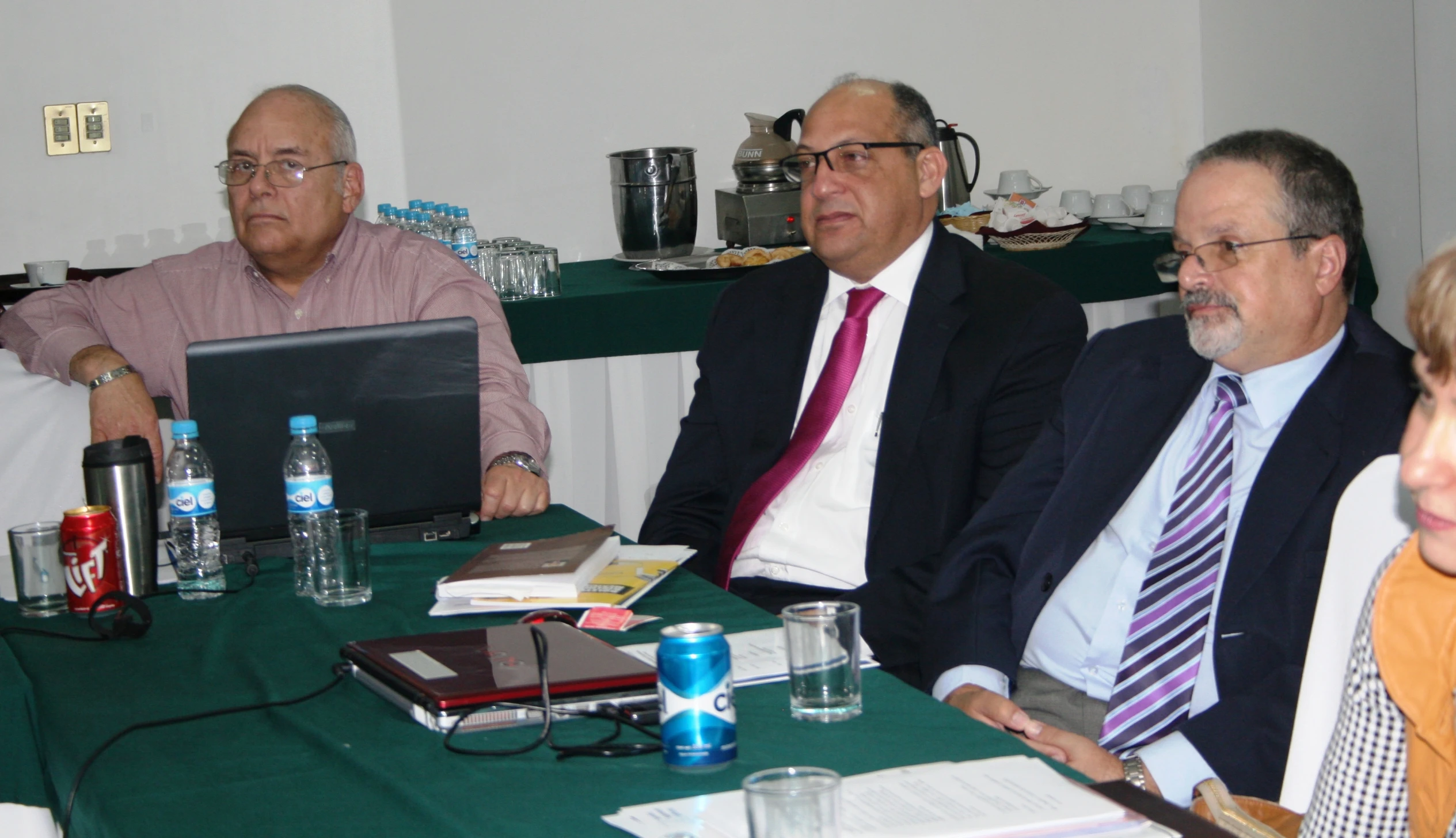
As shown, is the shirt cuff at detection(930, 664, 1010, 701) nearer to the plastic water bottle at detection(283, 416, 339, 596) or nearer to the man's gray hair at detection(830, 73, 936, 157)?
the plastic water bottle at detection(283, 416, 339, 596)

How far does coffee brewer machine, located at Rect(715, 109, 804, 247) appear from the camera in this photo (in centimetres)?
405

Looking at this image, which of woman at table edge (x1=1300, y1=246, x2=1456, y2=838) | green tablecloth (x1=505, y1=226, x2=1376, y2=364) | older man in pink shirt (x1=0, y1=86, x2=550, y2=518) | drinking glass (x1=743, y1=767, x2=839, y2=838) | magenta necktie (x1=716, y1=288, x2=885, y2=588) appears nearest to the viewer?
drinking glass (x1=743, y1=767, x2=839, y2=838)

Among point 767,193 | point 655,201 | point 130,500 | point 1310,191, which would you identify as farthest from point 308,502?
point 767,193

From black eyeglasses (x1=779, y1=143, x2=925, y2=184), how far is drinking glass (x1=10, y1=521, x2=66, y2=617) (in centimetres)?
136

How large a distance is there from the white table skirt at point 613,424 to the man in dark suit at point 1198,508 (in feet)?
5.39

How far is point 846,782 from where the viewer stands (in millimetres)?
1087

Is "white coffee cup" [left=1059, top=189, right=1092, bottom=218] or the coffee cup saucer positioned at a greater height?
the coffee cup saucer

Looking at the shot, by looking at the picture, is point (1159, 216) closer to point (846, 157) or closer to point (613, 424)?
point (613, 424)

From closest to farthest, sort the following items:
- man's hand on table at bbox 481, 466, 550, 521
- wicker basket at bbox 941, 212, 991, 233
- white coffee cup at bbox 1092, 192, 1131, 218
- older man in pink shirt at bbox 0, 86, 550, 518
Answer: man's hand on table at bbox 481, 466, 550, 521
older man in pink shirt at bbox 0, 86, 550, 518
wicker basket at bbox 941, 212, 991, 233
white coffee cup at bbox 1092, 192, 1131, 218

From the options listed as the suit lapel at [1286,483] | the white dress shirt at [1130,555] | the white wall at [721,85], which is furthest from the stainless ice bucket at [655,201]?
the suit lapel at [1286,483]

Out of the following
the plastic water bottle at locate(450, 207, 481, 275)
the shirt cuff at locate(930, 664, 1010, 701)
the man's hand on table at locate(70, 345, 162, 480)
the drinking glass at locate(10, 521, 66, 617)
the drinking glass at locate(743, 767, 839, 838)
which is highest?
the plastic water bottle at locate(450, 207, 481, 275)

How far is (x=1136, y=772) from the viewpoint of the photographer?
1590 millimetres

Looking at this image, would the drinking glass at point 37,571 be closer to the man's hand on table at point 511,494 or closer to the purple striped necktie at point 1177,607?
the man's hand on table at point 511,494

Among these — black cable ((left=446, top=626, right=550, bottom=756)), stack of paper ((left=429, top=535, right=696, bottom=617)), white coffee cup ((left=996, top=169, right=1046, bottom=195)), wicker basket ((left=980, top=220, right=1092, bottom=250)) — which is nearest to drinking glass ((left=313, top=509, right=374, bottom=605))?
stack of paper ((left=429, top=535, right=696, bottom=617))
